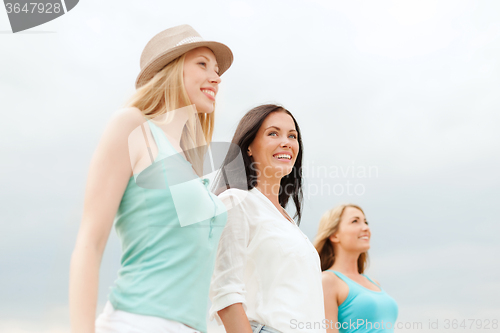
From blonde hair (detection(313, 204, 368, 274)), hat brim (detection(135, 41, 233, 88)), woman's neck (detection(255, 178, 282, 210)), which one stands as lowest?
blonde hair (detection(313, 204, 368, 274))

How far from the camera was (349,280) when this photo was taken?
4.34 metres

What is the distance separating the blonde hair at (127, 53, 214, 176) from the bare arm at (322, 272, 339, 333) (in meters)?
2.61

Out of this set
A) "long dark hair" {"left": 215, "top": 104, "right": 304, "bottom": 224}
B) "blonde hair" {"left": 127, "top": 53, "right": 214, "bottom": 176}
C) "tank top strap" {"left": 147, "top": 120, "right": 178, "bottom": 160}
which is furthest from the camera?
"long dark hair" {"left": 215, "top": 104, "right": 304, "bottom": 224}

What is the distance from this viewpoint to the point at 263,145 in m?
2.87

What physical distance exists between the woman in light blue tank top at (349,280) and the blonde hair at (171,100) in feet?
8.79

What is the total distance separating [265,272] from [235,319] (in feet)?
1.03

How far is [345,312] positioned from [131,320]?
10.0 feet

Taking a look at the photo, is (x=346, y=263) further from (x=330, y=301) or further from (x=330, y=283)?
(x=330, y=301)

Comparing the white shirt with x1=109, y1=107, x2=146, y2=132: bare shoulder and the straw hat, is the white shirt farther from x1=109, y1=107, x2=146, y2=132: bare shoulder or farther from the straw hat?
x1=109, y1=107, x2=146, y2=132: bare shoulder

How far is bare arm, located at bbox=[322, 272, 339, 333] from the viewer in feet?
13.1

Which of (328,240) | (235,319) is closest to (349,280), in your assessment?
(328,240)

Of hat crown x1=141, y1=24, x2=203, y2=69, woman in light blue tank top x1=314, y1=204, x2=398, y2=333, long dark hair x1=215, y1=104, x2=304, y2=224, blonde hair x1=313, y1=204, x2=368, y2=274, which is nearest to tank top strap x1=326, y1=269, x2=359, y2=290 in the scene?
woman in light blue tank top x1=314, y1=204, x2=398, y2=333

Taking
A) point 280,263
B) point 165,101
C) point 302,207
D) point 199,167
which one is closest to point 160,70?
point 165,101

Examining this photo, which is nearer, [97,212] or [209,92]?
[97,212]
